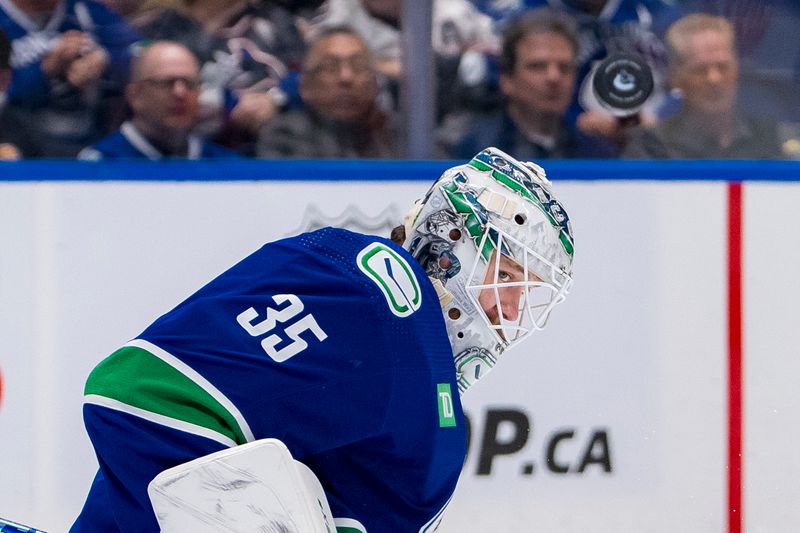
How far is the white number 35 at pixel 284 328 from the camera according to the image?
1.35m

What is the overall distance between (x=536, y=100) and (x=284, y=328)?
4.67 feet

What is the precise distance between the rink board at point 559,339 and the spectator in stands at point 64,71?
0.13 m

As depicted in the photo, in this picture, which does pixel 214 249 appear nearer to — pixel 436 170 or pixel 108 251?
pixel 108 251

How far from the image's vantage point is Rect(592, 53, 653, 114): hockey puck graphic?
2635mm

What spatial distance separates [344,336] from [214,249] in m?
1.26

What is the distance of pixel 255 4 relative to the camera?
257 centimetres

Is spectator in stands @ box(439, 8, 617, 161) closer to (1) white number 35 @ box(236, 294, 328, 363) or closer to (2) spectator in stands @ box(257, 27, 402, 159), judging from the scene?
(2) spectator in stands @ box(257, 27, 402, 159)

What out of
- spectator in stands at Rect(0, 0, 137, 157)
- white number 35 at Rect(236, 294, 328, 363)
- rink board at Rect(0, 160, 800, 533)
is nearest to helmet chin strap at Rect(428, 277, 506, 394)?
white number 35 at Rect(236, 294, 328, 363)

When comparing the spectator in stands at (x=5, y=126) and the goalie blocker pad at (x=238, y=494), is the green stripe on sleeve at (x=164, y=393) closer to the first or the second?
the goalie blocker pad at (x=238, y=494)

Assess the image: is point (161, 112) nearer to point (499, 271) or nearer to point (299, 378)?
point (499, 271)

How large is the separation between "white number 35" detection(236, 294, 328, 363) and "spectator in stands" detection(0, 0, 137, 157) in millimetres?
1364

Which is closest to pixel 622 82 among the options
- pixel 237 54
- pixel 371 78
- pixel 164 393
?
pixel 371 78

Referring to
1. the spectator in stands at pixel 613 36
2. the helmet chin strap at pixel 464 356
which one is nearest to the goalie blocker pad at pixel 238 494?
the helmet chin strap at pixel 464 356

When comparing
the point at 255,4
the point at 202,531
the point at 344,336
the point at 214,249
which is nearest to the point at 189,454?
the point at 202,531
